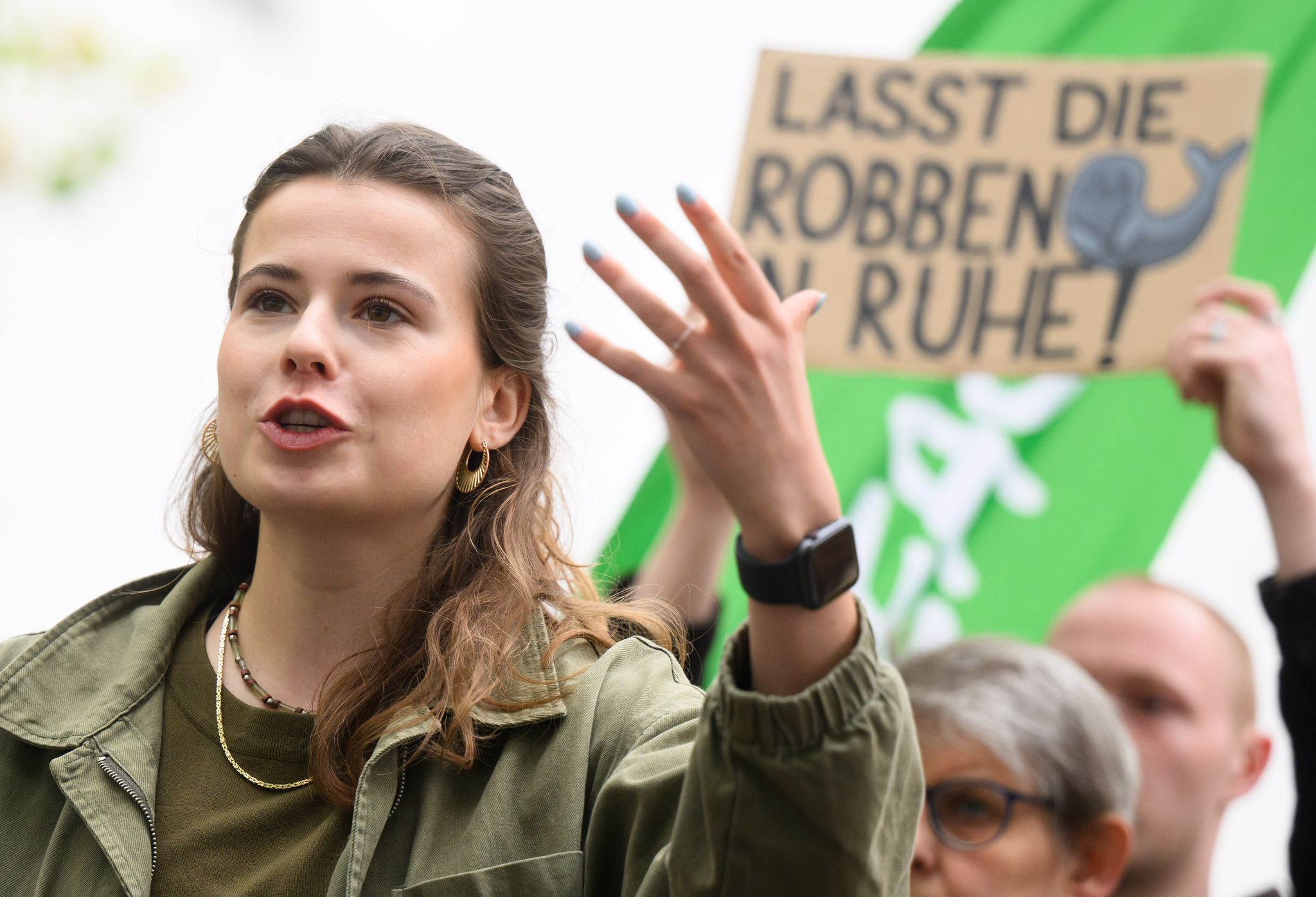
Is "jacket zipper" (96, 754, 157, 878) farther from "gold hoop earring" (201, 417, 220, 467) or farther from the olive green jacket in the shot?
"gold hoop earring" (201, 417, 220, 467)

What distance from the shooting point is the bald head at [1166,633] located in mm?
2777

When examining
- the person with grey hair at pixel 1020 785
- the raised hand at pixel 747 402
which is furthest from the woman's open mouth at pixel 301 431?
the person with grey hair at pixel 1020 785

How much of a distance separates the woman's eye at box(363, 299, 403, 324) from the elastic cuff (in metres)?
0.79

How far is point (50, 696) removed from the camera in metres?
1.98

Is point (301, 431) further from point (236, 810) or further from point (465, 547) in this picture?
point (236, 810)

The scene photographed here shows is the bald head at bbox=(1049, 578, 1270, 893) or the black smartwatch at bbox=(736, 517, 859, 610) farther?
the bald head at bbox=(1049, 578, 1270, 893)

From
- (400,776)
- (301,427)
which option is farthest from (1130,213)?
(400,776)

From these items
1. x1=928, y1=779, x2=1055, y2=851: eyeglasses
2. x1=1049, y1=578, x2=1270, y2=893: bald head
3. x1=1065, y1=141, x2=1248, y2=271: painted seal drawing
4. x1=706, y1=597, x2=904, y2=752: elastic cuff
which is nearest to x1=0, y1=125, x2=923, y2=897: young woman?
x1=706, y1=597, x2=904, y2=752: elastic cuff

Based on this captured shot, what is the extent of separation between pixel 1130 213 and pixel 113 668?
97.4 inches

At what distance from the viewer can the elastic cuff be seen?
54.0 inches

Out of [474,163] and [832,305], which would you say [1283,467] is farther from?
[474,163]

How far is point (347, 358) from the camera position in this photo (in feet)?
6.30

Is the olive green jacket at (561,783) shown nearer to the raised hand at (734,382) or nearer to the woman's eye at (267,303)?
the raised hand at (734,382)

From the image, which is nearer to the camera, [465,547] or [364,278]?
[364,278]
